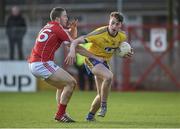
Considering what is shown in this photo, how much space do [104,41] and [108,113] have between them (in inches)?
89.7

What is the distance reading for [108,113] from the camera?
1641cm

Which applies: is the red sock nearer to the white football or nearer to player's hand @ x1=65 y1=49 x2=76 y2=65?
player's hand @ x1=65 y1=49 x2=76 y2=65

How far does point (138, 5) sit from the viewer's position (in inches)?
1757

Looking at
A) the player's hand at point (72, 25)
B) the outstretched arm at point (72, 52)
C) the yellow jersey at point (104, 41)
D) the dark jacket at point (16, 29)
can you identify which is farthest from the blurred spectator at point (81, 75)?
the outstretched arm at point (72, 52)

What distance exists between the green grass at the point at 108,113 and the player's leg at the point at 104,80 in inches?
12.9

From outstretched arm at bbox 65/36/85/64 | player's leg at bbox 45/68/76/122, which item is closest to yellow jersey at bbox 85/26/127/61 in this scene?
outstretched arm at bbox 65/36/85/64

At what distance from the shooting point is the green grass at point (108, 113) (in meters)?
13.7

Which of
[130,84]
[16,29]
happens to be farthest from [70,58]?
[16,29]

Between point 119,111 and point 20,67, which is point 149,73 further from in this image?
point 119,111

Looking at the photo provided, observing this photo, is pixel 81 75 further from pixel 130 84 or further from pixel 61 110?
pixel 61 110

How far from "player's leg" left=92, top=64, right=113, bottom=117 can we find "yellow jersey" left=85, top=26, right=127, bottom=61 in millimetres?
335

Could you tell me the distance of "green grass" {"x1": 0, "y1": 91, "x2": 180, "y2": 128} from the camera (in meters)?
13.7

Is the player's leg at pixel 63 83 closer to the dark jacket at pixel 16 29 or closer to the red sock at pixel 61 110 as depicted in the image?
the red sock at pixel 61 110

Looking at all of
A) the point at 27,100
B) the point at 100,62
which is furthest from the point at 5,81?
the point at 100,62
